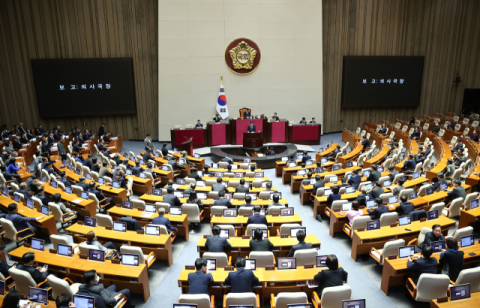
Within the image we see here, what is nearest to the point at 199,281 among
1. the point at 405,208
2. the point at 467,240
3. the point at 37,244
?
the point at 37,244

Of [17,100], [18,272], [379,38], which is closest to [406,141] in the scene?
[379,38]

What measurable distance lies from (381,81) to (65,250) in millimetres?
20361

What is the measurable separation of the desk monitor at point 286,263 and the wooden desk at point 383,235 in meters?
1.99

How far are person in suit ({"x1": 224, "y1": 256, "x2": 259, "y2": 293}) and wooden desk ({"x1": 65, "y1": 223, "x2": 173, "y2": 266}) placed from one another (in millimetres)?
2066

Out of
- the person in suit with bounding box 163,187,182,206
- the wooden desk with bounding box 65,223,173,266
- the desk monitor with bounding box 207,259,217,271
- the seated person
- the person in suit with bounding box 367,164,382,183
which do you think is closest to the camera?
the seated person

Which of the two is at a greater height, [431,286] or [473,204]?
[473,204]

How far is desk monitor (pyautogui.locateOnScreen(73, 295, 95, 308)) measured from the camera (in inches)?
185

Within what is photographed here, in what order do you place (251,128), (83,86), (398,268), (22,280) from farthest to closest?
(83,86), (251,128), (398,268), (22,280)

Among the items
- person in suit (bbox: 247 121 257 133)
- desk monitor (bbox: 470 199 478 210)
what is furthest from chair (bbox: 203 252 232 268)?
person in suit (bbox: 247 121 257 133)

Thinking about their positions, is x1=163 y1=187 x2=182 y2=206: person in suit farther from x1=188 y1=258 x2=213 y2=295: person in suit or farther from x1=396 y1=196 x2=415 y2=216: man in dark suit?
x1=396 y1=196 x2=415 y2=216: man in dark suit

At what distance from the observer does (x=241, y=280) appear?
520 cm

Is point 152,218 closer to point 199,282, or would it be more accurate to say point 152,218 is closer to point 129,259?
point 129,259

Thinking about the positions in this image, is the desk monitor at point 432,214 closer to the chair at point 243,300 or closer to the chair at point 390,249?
the chair at point 390,249

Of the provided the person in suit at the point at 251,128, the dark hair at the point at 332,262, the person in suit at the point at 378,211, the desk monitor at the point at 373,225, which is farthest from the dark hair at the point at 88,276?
the person in suit at the point at 251,128
